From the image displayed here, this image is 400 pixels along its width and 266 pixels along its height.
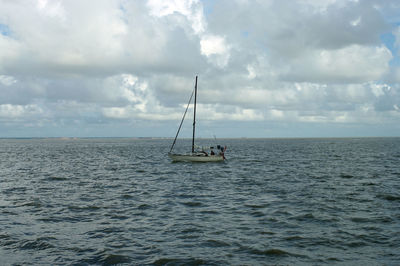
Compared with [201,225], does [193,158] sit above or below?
above

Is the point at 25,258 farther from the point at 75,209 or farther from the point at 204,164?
the point at 204,164

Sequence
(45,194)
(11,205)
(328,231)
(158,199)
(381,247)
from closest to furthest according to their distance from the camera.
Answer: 1. (381,247)
2. (328,231)
3. (11,205)
4. (158,199)
5. (45,194)

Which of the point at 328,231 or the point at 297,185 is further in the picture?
the point at 297,185

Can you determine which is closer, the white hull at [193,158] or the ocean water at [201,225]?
the ocean water at [201,225]

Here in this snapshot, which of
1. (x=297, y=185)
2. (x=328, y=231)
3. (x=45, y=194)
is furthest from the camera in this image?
(x=297, y=185)

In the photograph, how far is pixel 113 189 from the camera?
100 feet

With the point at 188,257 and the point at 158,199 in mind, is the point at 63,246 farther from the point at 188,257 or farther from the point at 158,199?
the point at 158,199

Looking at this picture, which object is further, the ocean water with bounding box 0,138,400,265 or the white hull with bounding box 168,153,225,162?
the white hull with bounding box 168,153,225,162

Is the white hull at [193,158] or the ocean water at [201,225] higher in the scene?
the white hull at [193,158]

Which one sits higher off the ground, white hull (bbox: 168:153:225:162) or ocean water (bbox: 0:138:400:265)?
white hull (bbox: 168:153:225:162)

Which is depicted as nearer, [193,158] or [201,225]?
[201,225]

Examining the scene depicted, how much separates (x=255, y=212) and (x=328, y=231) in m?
5.18

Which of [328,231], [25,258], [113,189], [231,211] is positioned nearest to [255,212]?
[231,211]

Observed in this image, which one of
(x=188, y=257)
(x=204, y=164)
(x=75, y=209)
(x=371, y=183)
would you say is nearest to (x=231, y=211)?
(x=188, y=257)
